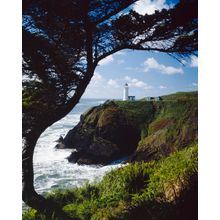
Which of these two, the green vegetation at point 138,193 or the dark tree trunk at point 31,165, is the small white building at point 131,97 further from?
the green vegetation at point 138,193

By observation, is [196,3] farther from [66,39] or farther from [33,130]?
[33,130]

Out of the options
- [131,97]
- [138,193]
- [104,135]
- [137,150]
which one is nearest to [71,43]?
[131,97]

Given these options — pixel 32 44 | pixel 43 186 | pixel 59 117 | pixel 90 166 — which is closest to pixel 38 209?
pixel 43 186

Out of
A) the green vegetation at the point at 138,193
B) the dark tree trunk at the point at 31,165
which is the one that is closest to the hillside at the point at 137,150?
the green vegetation at the point at 138,193

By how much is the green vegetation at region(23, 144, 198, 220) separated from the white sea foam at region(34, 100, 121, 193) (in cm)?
12

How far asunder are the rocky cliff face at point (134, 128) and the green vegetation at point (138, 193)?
0.17 metres

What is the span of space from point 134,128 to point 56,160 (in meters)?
0.91

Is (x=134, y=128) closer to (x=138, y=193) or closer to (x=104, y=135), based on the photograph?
(x=104, y=135)

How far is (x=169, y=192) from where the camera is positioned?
3232mm

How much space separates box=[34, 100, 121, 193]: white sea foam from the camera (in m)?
3.15

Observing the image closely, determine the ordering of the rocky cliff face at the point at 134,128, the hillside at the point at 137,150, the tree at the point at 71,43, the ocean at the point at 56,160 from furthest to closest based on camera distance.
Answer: the rocky cliff face at the point at 134,128 < the hillside at the point at 137,150 < the ocean at the point at 56,160 < the tree at the point at 71,43

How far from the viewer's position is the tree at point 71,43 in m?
3.03

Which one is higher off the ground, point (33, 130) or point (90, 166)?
point (33, 130)

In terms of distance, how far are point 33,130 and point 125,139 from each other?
99 cm
